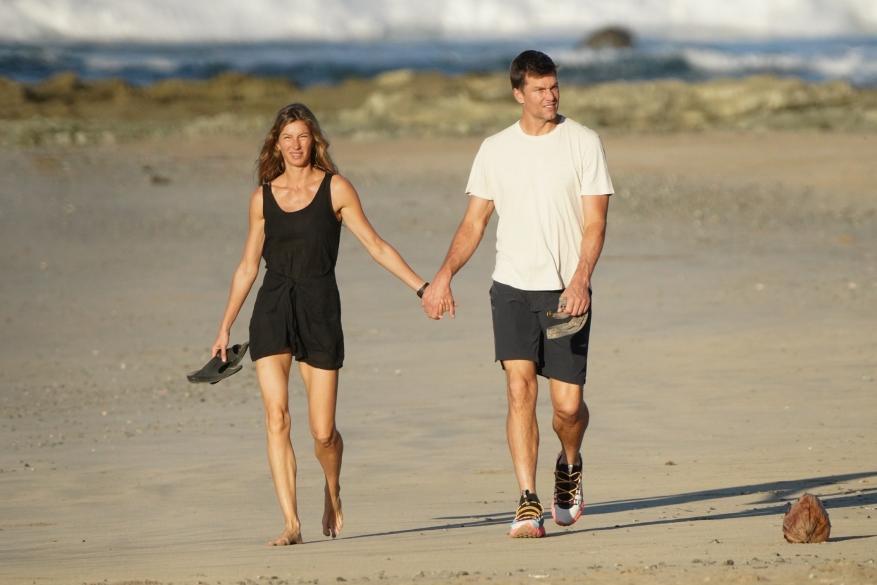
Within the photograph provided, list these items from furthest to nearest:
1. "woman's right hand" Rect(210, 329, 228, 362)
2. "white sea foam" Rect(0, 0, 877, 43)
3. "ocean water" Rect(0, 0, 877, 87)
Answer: "white sea foam" Rect(0, 0, 877, 43) → "ocean water" Rect(0, 0, 877, 87) → "woman's right hand" Rect(210, 329, 228, 362)

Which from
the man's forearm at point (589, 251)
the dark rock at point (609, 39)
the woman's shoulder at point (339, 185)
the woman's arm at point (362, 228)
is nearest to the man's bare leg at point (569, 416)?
the man's forearm at point (589, 251)

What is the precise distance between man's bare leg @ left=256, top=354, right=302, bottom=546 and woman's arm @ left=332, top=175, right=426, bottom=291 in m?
0.58

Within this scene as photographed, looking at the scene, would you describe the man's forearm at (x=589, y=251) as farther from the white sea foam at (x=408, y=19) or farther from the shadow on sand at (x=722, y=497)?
the white sea foam at (x=408, y=19)

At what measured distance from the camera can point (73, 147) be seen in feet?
92.8

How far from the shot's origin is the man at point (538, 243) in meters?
6.48

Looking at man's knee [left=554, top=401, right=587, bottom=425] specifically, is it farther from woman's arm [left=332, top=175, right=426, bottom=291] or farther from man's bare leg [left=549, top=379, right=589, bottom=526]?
woman's arm [left=332, top=175, right=426, bottom=291]

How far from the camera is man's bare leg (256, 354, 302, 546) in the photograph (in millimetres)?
6480

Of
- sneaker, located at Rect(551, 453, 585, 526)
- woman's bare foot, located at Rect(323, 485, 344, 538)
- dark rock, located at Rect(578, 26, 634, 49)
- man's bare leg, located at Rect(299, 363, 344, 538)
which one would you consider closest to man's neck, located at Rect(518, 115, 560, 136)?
man's bare leg, located at Rect(299, 363, 344, 538)

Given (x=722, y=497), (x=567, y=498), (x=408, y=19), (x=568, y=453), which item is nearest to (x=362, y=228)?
(x=568, y=453)

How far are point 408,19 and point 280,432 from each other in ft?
191

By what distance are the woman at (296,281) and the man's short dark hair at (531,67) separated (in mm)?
803

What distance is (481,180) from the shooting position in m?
6.66

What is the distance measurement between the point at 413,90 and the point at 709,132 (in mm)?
13270

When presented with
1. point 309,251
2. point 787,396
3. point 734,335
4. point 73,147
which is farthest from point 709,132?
point 309,251
